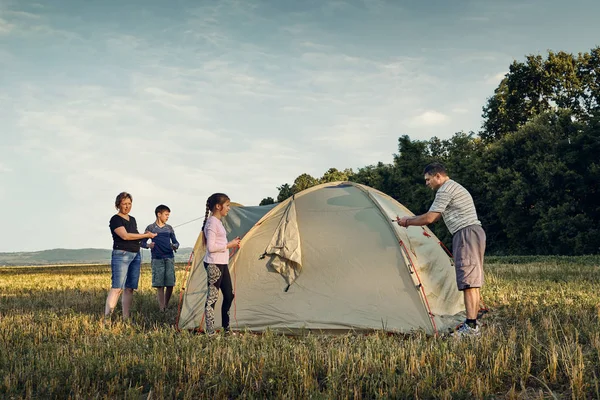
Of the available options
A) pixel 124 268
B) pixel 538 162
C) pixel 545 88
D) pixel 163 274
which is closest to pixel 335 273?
pixel 124 268

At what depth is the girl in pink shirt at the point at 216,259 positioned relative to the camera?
725cm

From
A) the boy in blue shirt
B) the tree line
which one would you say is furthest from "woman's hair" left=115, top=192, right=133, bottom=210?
the tree line

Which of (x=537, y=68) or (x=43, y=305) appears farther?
(x=537, y=68)

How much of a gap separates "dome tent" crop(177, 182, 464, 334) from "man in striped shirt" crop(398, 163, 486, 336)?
672mm

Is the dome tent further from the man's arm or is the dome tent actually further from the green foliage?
the green foliage

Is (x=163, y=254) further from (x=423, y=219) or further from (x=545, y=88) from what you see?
(x=545, y=88)

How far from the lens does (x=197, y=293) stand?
27.1ft

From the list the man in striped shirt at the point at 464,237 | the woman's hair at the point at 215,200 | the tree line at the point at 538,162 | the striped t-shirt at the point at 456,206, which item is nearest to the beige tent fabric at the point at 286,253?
the woman's hair at the point at 215,200

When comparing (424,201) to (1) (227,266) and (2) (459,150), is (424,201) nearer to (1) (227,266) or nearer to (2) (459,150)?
(2) (459,150)

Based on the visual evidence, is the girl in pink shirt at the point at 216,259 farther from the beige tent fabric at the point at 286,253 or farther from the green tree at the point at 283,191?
the green tree at the point at 283,191

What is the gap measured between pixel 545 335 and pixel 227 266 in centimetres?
440

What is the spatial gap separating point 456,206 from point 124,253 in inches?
216

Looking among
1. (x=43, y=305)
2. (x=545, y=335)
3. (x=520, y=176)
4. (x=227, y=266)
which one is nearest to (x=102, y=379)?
(x=227, y=266)

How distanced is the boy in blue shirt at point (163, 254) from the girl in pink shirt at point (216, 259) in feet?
9.06
